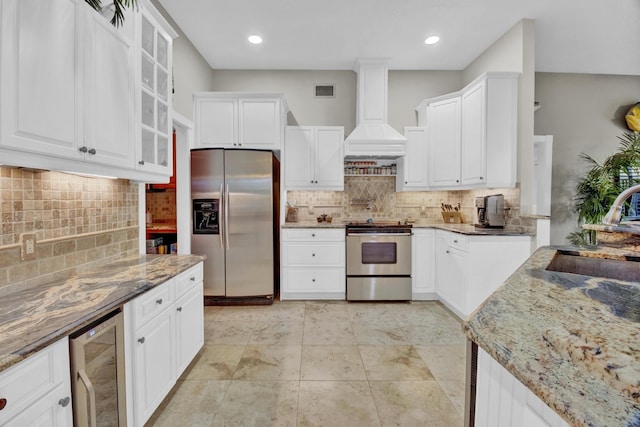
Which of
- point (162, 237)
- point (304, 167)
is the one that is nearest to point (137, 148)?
point (304, 167)

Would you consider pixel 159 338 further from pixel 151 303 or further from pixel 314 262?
pixel 314 262

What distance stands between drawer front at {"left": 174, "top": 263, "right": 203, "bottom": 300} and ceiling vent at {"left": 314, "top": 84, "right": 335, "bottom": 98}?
3.06 metres

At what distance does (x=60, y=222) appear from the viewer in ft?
5.17

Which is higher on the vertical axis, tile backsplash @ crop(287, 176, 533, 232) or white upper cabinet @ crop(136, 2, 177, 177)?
white upper cabinet @ crop(136, 2, 177, 177)

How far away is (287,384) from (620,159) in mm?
4701

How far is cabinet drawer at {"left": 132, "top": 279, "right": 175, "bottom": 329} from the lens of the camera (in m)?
1.39

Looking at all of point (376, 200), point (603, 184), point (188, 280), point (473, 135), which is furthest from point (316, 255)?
point (603, 184)

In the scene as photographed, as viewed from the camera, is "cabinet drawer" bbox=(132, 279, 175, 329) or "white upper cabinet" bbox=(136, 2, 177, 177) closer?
"cabinet drawer" bbox=(132, 279, 175, 329)

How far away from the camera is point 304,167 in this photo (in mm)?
3789

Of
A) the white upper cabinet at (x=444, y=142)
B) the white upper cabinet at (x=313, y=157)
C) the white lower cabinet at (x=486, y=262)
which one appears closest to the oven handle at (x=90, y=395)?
the white upper cabinet at (x=313, y=157)

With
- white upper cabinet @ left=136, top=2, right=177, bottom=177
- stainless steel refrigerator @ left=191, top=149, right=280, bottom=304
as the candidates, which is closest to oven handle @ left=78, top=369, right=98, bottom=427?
white upper cabinet @ left=136, top=2, right=177, bottom=177

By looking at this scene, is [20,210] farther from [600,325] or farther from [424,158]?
[424,158]

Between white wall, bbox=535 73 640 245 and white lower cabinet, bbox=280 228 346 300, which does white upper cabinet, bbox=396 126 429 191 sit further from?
white wall, bbox=535 73 640 245

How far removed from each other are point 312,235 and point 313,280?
580 mm
